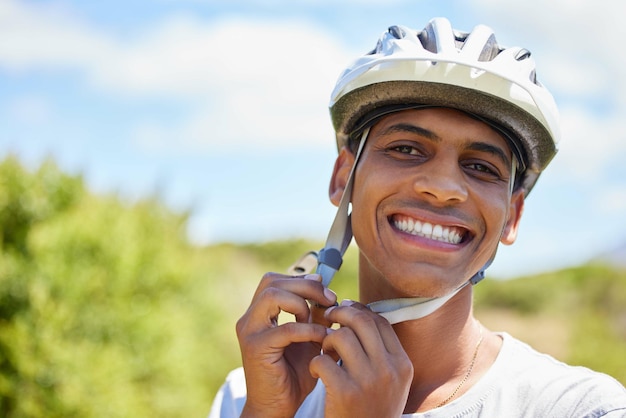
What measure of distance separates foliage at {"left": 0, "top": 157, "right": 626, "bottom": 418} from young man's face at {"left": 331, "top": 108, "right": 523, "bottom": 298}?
623 centimetres

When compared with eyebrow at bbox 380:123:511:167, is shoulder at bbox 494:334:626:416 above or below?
below

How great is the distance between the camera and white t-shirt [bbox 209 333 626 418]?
8.28 feet

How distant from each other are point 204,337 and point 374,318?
922 centimetres

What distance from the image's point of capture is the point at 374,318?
8.17 ft

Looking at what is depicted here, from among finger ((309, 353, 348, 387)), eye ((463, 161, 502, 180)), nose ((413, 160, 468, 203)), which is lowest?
finger ((309, 353, 348, 387))

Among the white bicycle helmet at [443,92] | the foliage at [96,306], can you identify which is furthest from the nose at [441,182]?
the foliage at [96,306]

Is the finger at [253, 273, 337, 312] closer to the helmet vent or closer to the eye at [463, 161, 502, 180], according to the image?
the eye at [463, 161, 502, 180]

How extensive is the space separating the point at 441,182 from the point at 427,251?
0.78 feet

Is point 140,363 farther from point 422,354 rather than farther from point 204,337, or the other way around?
point 422,354

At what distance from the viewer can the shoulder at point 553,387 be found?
2.52 metres

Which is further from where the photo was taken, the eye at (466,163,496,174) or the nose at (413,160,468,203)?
the eye at (466,163,496,174)

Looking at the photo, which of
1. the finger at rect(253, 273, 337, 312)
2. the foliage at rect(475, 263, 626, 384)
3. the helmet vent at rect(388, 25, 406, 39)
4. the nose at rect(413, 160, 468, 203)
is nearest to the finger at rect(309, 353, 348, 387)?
the finger at rect(253, 273, 337, 312)

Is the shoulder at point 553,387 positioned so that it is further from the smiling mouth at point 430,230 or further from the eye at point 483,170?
the eye at point 483,170

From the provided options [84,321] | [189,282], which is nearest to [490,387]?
[84,321]
